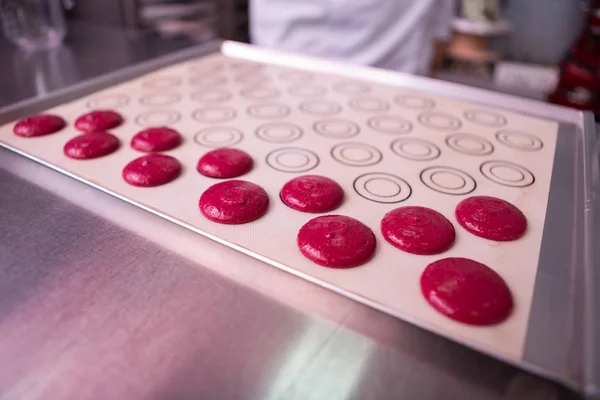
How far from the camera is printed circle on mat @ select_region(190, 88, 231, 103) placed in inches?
40.0

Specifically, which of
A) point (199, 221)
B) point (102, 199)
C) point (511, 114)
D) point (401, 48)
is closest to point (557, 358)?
point (199, 221)

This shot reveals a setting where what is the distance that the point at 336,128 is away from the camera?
0.90 meters

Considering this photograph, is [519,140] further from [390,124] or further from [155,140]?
[155,140]

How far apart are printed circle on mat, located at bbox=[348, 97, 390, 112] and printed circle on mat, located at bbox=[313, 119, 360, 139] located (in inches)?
3.4

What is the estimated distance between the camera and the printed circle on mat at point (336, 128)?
34.3 inches

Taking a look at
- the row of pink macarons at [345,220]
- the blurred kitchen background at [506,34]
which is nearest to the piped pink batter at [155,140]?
the row of pink macarons at [345,220]

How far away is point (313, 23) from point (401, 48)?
13.5 inches

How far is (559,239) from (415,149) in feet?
Result: 1.01

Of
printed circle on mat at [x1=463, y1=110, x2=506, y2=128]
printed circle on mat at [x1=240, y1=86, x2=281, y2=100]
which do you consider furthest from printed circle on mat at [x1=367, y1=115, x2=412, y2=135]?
printed circle on mat at [x1=240, y1=86, x2=281, y2=100]

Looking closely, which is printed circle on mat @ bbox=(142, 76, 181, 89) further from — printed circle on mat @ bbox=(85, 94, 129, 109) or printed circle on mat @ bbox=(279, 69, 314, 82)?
printed circle on mat @ bbox=(279, 69, 314, 82)

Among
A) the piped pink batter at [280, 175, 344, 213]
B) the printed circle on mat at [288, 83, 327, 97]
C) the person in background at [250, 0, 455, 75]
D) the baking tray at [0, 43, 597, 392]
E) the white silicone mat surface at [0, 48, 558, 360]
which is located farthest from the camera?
the person in background at [250, 0, 455, 75]

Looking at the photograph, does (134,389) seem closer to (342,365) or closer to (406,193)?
(342,365)

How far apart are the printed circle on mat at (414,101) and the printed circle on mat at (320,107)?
15 centimetres

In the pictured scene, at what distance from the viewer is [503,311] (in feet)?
1.49
